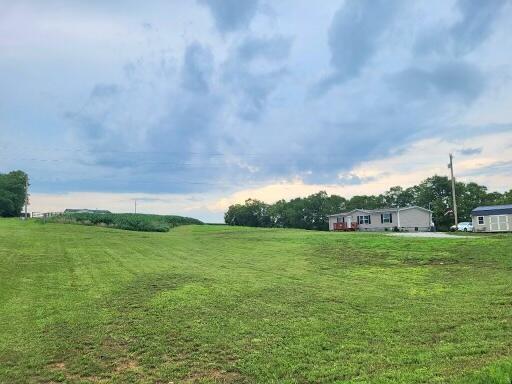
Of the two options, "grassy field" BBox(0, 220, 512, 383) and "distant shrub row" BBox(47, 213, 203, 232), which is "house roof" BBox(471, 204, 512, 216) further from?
"distant shrub row" BBox(47, 213, 203, 232)

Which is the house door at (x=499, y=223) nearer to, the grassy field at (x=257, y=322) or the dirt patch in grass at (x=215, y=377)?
the grassy field at (x=257, y=322)

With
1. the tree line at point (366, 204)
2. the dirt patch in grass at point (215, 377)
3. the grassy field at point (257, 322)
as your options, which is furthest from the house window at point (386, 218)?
the dirt patch in grass at point (215, 377)

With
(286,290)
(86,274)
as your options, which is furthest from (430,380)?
(86,274)

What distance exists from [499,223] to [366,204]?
165 feet

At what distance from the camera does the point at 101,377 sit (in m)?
6.09

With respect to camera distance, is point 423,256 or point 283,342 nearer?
point 283,342

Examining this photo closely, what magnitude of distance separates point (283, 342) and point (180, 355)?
63.8 inches

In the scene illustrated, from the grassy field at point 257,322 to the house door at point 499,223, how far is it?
29.8m

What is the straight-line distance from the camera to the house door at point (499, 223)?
143 feet

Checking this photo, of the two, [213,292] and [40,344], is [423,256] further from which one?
[40,344]

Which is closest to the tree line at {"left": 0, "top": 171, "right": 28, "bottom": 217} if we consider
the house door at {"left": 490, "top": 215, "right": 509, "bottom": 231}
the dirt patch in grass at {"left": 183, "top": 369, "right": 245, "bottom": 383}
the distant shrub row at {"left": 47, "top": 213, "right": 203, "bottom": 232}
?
the distant shrub row at {"left": 47, "top": 213, "right": 203, "bottom": 232}

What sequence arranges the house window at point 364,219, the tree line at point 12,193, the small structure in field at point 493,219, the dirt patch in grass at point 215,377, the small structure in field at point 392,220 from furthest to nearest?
the tree line at point 12,193
the house window at point 364,219
the small structure in field at point 392,220
the small structure in field at point 493,219
the dirt patch in grass at point 215,377

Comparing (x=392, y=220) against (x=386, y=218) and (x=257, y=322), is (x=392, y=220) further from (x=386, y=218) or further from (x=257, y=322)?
(x=257, y=322)

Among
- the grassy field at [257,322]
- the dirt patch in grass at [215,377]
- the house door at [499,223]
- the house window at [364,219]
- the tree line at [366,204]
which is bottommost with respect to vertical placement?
the dirt patch in grass at [215,377]
